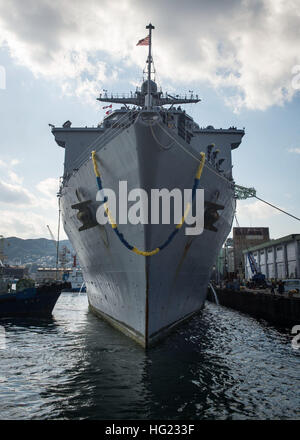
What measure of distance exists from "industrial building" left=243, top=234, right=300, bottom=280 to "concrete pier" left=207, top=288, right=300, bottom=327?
7.30 meters

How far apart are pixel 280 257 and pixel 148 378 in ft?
96.2

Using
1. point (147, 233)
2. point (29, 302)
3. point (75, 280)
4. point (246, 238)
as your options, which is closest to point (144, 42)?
point (147, 233)

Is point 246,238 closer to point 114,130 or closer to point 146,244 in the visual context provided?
point 114,130

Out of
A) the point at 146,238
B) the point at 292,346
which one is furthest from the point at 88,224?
the point at 292,346

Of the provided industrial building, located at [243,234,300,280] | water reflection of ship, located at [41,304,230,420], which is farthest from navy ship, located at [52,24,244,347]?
industrial building, located at [243,234,300,280]

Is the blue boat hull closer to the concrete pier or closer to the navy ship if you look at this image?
the navy ship

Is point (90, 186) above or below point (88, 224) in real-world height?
above

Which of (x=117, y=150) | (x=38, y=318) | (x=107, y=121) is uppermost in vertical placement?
(x=107, y=121)

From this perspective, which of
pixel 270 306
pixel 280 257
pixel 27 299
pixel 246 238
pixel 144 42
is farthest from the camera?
pixel 246 238

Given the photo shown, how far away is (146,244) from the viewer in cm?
821

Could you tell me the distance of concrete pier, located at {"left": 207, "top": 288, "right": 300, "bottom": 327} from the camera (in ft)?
50.9

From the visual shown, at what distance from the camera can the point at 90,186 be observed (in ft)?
33.0

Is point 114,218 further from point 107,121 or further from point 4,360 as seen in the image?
point 107,121

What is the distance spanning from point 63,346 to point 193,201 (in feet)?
21.2
